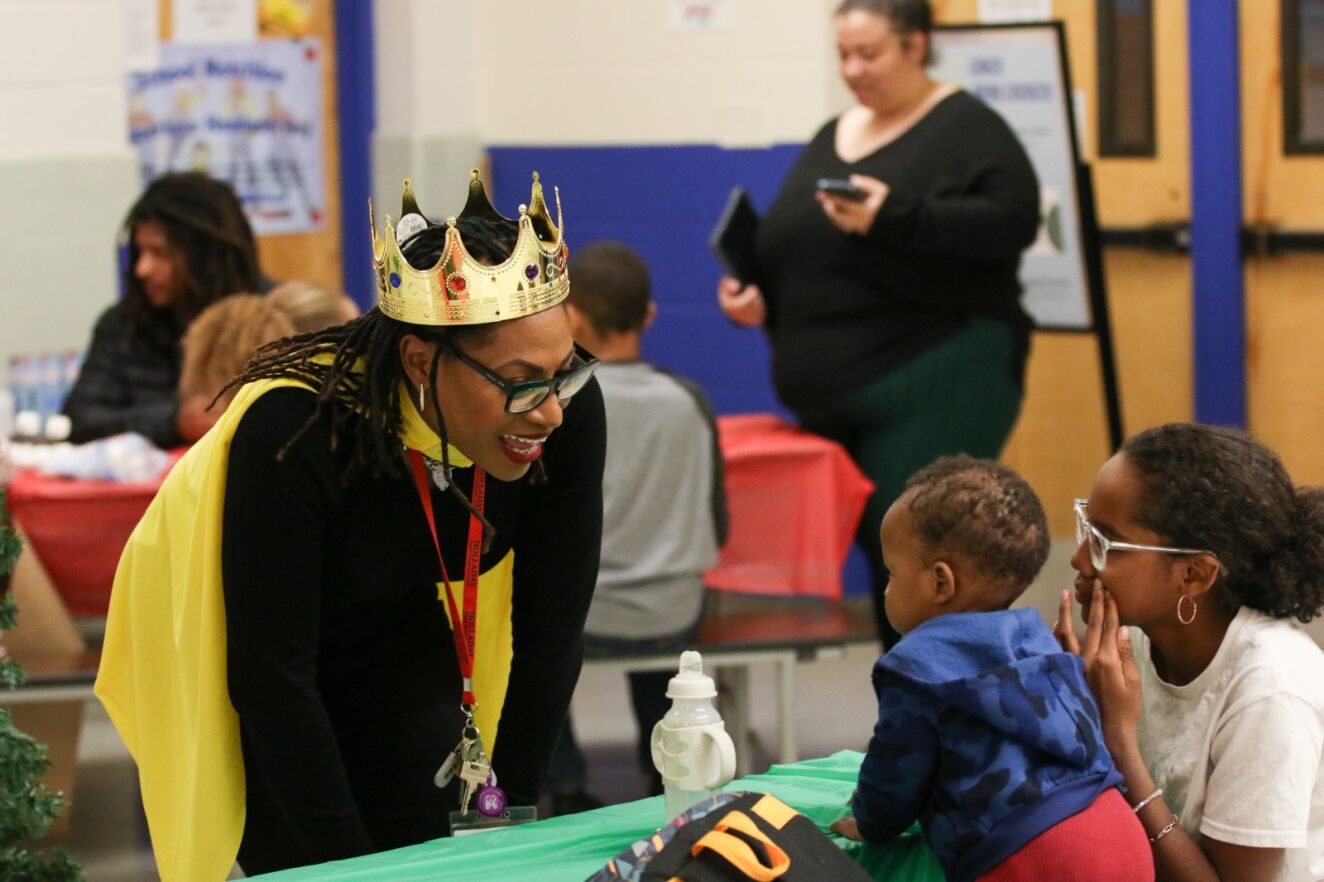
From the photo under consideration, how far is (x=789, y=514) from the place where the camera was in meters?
4.54

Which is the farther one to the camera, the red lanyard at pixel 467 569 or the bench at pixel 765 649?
the bench at pixel 765 649

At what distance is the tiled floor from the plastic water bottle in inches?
83.1

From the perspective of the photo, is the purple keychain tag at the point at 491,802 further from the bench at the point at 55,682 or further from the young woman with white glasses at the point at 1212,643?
the bench at the point at 55,682

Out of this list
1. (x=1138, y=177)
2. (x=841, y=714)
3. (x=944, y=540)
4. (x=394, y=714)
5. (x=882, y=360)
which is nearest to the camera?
(x=944, y=540)

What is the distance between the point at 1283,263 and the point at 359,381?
13.7 ft

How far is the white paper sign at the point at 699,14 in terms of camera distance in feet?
20.0

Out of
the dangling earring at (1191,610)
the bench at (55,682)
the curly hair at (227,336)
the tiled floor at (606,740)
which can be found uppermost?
the curly hair at (227,336)

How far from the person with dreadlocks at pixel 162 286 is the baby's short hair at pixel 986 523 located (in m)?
2.91

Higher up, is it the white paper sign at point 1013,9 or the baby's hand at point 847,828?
the white paper sign at point 1013,9

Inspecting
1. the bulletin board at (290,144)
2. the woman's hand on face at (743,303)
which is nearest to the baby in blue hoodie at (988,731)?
the woman's hand on face at (743,303)

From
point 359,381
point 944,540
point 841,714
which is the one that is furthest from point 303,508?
point 841,714

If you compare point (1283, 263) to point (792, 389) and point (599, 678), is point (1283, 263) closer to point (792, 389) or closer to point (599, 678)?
point (792, 389)

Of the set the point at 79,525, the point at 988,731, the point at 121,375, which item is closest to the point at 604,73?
the point at 121,375

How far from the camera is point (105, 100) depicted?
6.11 meters
